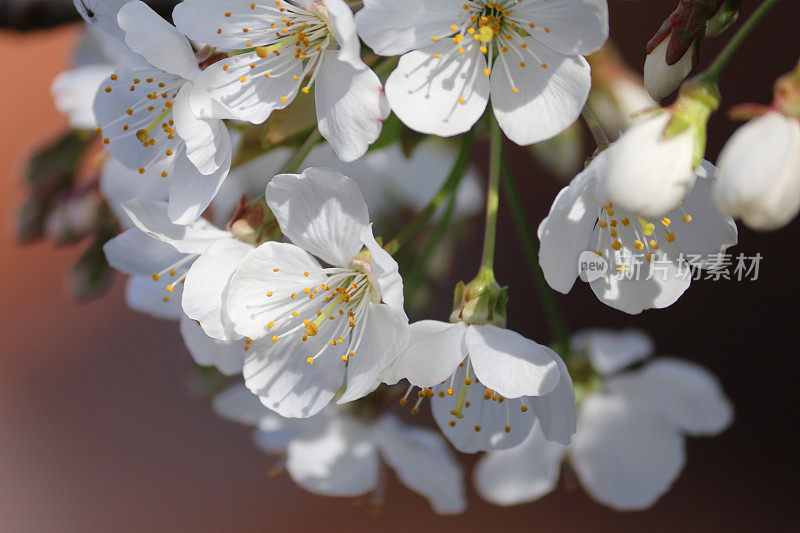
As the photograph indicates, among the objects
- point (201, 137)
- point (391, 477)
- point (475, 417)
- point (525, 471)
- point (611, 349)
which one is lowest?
point (391, 477)

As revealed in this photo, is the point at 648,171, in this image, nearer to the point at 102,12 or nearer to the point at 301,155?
the point at 301,155

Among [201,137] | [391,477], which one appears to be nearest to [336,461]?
[201,137]

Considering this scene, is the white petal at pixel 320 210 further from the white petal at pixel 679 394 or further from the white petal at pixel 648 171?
the white petal at pixel 679 394

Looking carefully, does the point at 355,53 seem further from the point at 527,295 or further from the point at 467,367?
the point at 527,295

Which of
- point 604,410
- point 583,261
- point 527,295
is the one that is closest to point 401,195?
point 604,410

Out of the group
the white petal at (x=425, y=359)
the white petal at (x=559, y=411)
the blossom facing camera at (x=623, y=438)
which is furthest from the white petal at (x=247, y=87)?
the blossom facing camera at (x=623, y=438)
